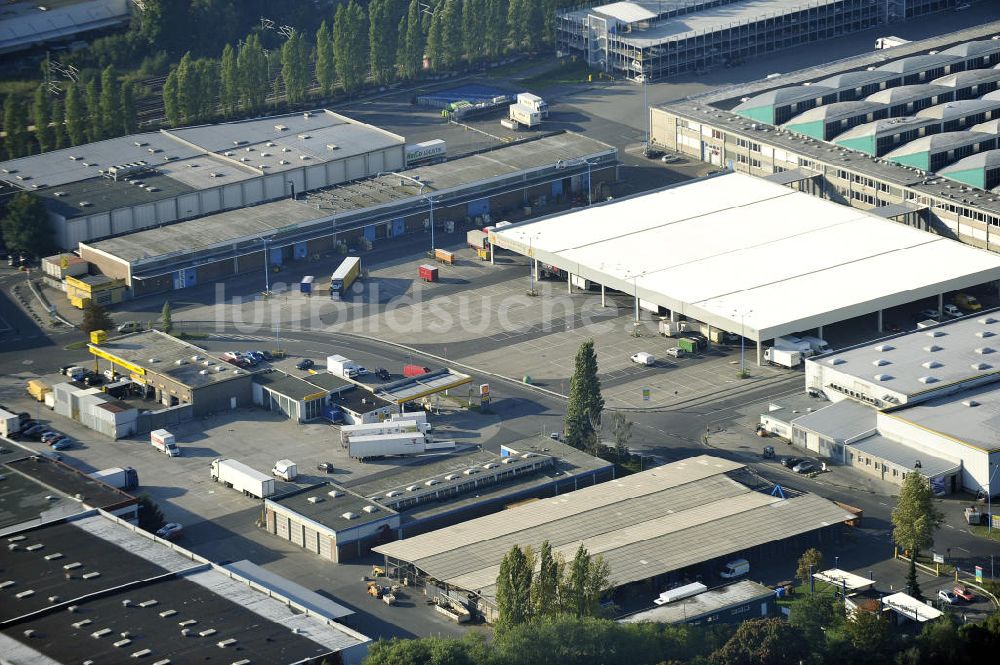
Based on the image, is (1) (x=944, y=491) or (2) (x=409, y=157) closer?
(1) (x=944, y=491)

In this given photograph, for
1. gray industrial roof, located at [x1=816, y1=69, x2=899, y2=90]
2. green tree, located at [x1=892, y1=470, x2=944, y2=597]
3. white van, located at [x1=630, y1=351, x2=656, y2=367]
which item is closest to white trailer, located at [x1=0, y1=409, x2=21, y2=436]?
white van, located at [x1=630, y1=351, x2=656, y2=367]

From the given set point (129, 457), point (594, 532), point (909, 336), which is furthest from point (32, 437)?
point (909, 336)

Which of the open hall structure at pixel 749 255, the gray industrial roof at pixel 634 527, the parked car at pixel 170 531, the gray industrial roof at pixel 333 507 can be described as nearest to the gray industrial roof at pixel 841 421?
the gray industrial roof at pixel 634 527

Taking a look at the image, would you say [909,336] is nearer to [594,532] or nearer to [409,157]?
[594,532]

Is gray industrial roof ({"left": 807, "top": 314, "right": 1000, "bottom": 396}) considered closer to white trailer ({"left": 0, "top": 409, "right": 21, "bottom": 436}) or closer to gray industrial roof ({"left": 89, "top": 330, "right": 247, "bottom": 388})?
gray industrial roof ({"left": 89, "top": 330, "right": 247, "bottom": 388})

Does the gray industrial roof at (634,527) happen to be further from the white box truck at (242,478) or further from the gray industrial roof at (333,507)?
the white box truck at (242,478)

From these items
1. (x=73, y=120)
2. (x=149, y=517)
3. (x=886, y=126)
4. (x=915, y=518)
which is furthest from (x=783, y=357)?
(x=73, y=120)
